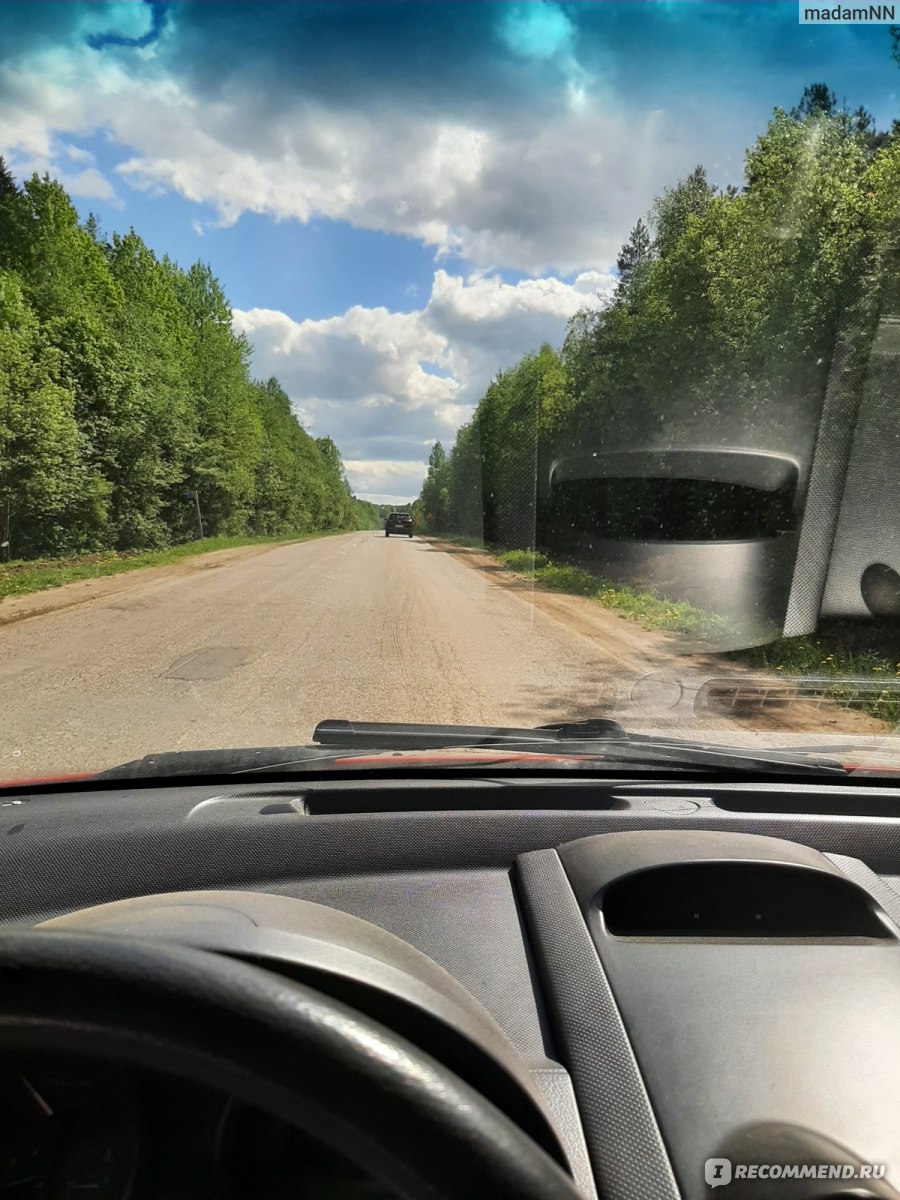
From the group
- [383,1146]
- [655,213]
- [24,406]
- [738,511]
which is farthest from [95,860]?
[24,406]

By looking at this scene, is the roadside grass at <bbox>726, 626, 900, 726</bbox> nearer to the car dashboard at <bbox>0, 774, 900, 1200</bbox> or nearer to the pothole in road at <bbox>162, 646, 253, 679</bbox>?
the pothole in road at <bbox>162, 646, 253, 679</bbox>

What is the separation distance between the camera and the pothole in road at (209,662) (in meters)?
7.31

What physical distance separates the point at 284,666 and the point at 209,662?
2.26ft

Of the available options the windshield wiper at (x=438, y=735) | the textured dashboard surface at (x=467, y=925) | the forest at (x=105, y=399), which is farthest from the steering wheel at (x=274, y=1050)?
the forest at (x=105, y=399)

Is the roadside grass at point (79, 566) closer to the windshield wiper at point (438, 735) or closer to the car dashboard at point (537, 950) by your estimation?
the windshield wiper at point (438, 735)

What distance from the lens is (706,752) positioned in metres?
3.17

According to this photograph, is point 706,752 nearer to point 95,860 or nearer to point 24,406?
point 95,860

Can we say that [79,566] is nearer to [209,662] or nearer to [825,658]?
[209,662]

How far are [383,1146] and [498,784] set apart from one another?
2.04 m

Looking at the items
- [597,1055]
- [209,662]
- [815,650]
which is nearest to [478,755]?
[597,1055]

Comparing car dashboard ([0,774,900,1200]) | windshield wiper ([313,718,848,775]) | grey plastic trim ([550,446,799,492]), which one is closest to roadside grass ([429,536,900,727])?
grey plastic trim ([550,446,799,492])

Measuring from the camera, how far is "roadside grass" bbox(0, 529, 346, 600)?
613 inches

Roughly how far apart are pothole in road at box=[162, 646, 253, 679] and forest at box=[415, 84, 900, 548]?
7.42m

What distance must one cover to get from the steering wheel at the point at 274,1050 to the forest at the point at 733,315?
10.7 metres
